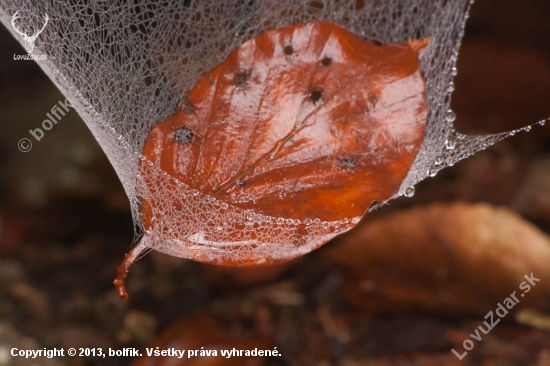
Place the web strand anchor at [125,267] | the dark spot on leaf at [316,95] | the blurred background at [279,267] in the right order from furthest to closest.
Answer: the blurred background at [279,267]
the dark spot on leaf at [316,95]
the web strand anchor at [125,267]

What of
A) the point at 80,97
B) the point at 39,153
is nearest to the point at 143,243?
the point at 80,97

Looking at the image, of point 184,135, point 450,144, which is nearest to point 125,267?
point 184,135

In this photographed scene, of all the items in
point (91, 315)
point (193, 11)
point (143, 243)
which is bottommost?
point (91, 315)

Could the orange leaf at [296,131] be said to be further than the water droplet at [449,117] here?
No

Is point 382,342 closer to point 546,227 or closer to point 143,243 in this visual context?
point 546,227

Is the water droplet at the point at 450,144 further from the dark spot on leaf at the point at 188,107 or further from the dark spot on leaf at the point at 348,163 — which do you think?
the dark spot on leaf at the point at 188,107

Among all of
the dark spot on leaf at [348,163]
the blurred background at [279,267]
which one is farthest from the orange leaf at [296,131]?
the blurred background at [279,267]
